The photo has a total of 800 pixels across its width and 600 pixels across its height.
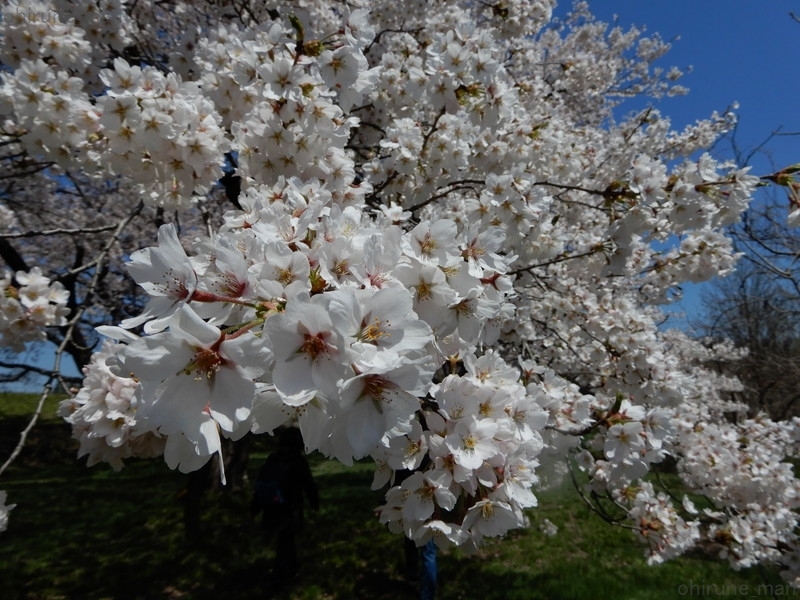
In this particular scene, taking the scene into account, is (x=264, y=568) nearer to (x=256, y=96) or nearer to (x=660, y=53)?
(x=256, y=96)

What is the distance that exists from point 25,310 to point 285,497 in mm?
3213

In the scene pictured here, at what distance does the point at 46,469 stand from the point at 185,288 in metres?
13.3

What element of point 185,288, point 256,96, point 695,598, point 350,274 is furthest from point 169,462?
point 695,598

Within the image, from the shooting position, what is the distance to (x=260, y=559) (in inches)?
235

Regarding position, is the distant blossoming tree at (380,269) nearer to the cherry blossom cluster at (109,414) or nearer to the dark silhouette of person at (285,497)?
the cherry blossom cluster at (109,414)

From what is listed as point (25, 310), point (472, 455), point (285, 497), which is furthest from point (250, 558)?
point (472, 455)

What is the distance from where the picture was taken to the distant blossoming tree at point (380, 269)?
105 centimetres

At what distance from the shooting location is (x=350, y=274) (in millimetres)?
1224

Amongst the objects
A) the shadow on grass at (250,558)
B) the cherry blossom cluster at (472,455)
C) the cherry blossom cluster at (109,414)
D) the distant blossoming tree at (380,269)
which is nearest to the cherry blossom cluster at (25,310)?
the distant blossoming tree at (380,269)

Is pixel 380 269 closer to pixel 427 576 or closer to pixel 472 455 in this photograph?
pixel 472 455

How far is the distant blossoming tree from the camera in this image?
1046 millimetres

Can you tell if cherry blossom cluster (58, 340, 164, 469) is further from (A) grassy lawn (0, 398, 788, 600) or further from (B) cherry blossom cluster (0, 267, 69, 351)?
(A) grassy lawn (0, 398, 788, 600)

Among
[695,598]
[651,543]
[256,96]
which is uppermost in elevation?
[256,96]

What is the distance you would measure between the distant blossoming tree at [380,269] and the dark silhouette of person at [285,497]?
2.55m
